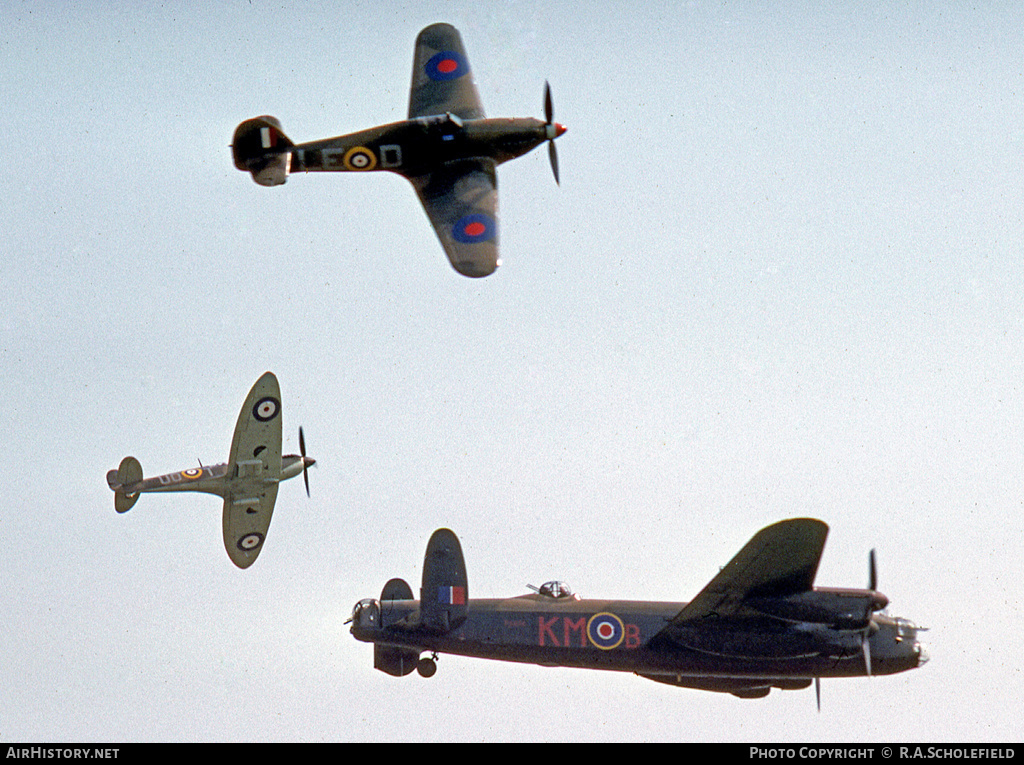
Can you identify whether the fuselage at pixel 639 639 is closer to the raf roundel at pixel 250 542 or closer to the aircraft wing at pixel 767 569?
the aircraft wing at pixel 767 569

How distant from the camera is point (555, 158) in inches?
1542

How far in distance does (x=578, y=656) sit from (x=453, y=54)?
22.4 metres

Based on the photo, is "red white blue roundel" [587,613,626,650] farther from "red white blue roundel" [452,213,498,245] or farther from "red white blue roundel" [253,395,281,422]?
"red white blue roundel" [253,395,281,422]

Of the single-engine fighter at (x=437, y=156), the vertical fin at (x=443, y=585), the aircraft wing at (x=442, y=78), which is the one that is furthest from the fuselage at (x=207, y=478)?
the aircraft wing at (x=442, y=78)

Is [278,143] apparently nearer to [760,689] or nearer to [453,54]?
[453,54]

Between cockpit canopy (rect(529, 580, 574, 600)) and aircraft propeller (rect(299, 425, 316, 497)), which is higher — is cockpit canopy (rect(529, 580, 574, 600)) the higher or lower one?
the lower one

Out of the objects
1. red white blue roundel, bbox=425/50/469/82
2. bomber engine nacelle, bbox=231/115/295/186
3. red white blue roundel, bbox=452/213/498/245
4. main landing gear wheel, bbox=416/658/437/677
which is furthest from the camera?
red white blue roundel, bbox=425/50/469/82

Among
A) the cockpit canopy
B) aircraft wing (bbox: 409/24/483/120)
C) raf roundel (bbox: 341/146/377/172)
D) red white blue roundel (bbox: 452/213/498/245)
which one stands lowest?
the cockpit canopy

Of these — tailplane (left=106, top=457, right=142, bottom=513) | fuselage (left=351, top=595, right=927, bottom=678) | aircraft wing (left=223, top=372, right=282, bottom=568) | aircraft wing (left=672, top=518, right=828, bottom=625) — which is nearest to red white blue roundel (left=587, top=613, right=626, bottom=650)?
fuselage (left=351, top=595, right=927, bottom=678)

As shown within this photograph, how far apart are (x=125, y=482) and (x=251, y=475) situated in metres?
4.50

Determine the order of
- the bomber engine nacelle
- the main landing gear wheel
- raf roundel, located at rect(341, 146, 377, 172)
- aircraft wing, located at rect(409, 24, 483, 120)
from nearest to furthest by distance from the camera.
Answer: the main landing gear wheel
the bomber engine nacelle
raf roundel, located at rect(341, 146, 377, 172)
aircraft wing, located at rect(409, 24, 483, 120)

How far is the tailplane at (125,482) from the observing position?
130ft

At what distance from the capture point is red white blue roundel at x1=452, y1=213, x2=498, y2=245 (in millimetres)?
36688
